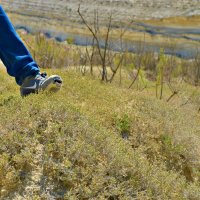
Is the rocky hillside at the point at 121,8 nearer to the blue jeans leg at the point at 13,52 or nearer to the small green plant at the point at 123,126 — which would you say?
the small green plant at the point at 123,126

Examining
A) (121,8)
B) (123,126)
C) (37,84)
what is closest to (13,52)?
(37,84)

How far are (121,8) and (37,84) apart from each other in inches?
1255

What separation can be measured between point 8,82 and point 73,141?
2.17 meters

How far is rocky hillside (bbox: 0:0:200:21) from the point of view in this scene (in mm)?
34656

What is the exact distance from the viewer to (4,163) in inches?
107

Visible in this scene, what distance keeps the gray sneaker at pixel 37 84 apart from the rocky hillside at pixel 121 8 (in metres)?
30.3

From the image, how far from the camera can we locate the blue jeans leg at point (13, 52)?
3.65 metres

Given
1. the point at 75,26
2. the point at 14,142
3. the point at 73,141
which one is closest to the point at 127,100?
the point at 73,141

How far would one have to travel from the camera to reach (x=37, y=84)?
3.78 metres

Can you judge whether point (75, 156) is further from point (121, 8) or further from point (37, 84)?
point (121, 8)

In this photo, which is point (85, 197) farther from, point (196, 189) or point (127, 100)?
point (127, 100)

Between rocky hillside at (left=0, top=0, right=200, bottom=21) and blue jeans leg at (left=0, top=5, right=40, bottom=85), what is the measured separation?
30.3m

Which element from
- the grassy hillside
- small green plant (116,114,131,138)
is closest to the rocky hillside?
small green plant (116,114,131,138)

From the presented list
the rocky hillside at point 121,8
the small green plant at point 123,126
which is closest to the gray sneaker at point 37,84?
the small green plant at point 123,126
